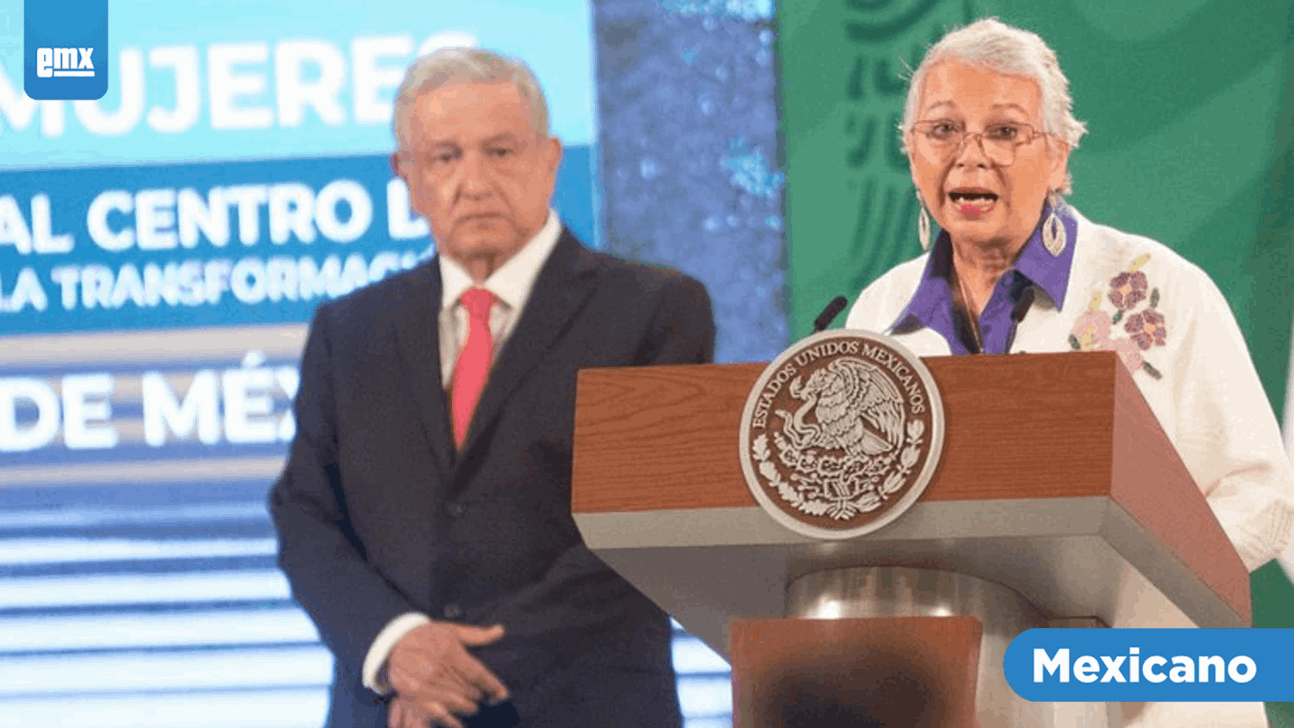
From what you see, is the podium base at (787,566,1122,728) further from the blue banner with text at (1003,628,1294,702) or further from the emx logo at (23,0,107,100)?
the emx logo at (23,0,107,100)

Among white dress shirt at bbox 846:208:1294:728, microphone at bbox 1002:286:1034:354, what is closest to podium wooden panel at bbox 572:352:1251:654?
white dress shirt at bbox 846:208:1294:728

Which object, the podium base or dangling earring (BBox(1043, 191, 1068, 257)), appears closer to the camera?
the podium base

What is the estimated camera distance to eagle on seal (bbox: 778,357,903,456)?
1.58 meters

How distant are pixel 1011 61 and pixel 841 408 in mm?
1371

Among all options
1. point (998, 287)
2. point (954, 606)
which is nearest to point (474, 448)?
point (998, 287)

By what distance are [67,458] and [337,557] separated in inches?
36.2

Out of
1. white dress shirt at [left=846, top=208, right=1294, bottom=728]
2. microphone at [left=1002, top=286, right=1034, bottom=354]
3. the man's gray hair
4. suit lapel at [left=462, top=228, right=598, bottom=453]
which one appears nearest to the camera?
white dress shirt at [left=846, top=208, right=1294, bottom=728]

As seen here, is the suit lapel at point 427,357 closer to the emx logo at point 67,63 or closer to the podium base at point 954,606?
the emx logo at point 67,63

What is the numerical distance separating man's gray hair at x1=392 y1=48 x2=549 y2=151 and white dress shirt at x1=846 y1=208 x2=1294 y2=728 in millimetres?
924

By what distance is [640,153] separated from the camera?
3727mm

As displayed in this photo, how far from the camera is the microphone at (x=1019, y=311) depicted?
265 centimetres

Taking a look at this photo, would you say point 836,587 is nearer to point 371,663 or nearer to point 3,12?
point 371,663

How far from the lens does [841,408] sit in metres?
1.59

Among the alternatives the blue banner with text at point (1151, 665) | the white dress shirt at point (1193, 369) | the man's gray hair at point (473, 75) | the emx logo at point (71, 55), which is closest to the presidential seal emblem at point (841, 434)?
the blue banner with text at point (1151, 665)
